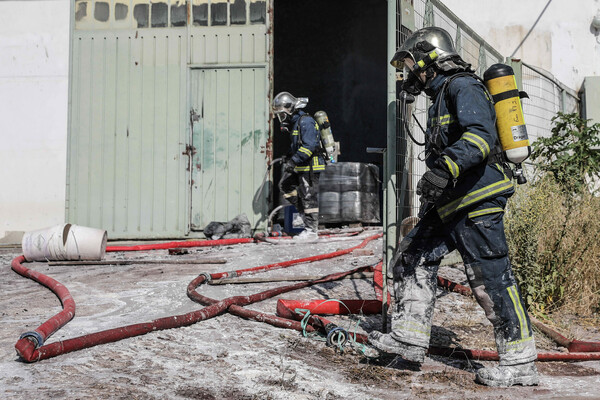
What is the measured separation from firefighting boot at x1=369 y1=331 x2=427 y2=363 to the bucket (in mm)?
4552

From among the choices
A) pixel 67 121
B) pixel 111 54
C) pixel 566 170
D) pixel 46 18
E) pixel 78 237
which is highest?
pixel 46 18

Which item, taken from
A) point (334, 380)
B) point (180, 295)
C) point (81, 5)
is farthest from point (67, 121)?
point (334, 380)

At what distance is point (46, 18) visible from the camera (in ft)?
31.7

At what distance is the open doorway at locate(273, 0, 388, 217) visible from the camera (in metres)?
14.8

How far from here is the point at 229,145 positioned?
30.5 feet

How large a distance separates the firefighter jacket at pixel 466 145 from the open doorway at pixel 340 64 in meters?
11.3

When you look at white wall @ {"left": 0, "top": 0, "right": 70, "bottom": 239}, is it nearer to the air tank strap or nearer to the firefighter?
the firefighter

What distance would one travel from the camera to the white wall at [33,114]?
951 centimetres

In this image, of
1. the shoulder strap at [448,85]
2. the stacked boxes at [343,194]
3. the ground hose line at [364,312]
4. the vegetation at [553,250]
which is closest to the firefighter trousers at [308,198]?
the stacked boxes at [343,194]

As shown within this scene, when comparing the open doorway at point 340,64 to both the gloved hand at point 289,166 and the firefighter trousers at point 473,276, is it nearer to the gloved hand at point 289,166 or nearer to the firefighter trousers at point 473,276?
the gloved hand at point 289,166

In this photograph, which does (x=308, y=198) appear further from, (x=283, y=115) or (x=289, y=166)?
(x=283, y=115)

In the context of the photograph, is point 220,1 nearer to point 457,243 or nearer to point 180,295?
point 180,295

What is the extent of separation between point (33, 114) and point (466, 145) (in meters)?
8.29

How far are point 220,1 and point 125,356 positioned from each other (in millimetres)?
7184
